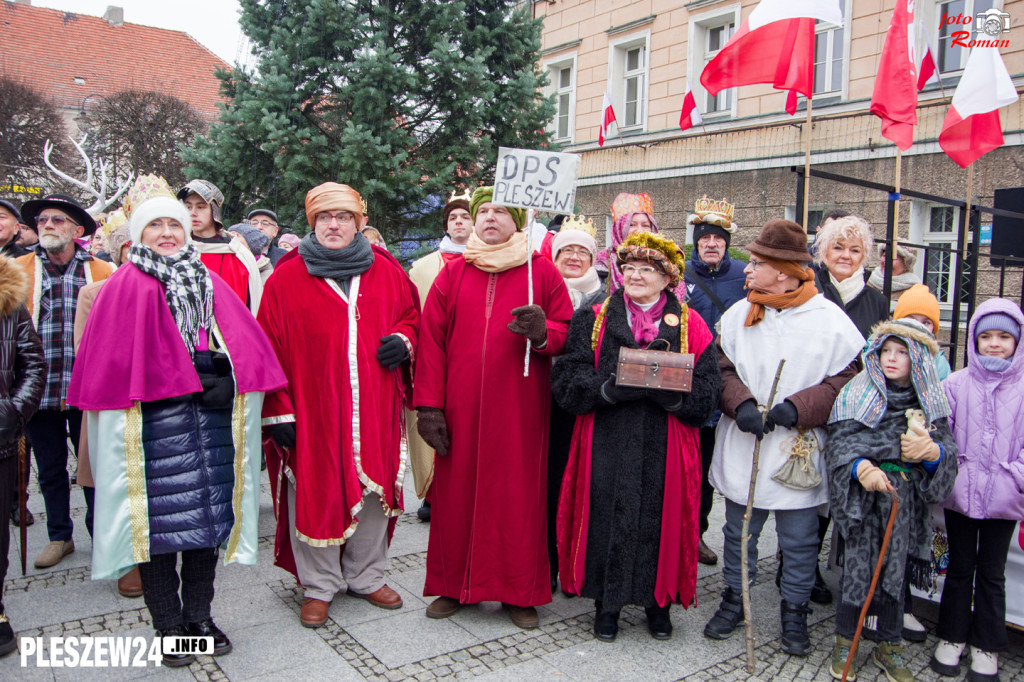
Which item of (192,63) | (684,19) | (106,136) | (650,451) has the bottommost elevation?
(650,451)

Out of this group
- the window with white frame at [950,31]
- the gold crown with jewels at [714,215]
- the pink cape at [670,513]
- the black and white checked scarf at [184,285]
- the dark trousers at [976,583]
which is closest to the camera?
the black and white checked scarf at [184,285]

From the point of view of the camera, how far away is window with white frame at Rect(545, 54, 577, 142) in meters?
18.0

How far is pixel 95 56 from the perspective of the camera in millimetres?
31625

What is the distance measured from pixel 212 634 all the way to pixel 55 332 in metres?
2.16

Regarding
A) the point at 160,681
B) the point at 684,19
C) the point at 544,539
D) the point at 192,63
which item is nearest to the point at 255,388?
the point at 160,681

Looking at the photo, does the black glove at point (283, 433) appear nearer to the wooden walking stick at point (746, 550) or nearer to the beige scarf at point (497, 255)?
the beige scarf at point (497, 255)

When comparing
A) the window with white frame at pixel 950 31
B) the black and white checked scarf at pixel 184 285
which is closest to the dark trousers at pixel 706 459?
the black and white checked scarf at pixel 184 285

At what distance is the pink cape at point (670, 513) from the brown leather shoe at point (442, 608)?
1.91ft

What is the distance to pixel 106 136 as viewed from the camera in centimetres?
1988

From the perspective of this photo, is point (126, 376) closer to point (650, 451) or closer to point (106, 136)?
point (650, 451)

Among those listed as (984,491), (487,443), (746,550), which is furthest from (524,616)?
(984,491)

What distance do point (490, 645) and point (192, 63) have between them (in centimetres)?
3497

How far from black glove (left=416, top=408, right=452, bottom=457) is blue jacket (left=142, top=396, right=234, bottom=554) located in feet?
2.93

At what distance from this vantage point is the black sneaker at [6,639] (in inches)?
131
